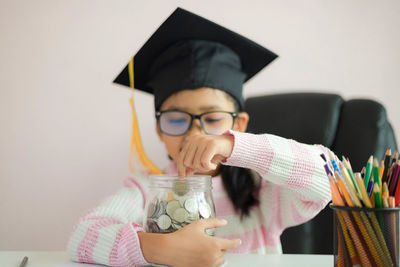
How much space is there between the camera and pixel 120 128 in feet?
4.77

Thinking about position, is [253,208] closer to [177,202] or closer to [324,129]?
[324,129]

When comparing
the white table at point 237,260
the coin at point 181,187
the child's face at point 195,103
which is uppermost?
the child's face at point 195,103

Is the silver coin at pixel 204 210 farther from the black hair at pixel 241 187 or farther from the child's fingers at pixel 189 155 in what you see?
the black hair at pixel 241 187

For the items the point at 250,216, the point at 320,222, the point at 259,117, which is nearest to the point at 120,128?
the point at 259,117

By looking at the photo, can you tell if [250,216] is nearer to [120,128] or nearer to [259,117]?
[259,117]

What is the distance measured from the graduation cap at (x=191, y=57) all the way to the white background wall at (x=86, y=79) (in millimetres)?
447

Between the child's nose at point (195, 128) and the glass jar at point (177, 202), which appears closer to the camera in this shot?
the glass jar at point (177, 202)

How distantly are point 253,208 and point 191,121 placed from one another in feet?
1.03

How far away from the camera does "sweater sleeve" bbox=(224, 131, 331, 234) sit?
0.71 meters

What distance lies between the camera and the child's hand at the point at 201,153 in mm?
652

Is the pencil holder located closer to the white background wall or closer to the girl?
the girl

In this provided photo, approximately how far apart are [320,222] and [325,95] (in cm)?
38

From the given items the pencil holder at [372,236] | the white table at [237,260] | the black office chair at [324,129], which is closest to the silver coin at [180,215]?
the white table at [237,260]

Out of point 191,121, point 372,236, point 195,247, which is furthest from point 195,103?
point 372,236
